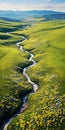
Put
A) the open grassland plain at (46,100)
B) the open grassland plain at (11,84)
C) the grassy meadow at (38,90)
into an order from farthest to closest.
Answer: the open grassland plain at (11,84) < the grassy meadow at (38,90) < the open grassland plain at (46,100)

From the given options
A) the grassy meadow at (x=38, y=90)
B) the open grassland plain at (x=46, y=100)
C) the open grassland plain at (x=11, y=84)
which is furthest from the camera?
the open grassland plain at (x=11, y=84)

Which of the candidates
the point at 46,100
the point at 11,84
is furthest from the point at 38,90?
the point at 46,100

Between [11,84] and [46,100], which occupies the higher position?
[46,100]

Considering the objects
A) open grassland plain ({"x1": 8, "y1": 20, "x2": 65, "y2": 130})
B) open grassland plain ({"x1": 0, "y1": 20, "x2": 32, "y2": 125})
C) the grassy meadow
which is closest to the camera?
open grassland plain ({"x1": 8, "y1": 20, "x2": 65, "y2": 130})

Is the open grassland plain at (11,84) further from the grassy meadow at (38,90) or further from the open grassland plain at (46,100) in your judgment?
the open grassland plain at (46,100)

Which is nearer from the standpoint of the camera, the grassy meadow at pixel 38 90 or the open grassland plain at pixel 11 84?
the grassy meadow at pixel 38 90

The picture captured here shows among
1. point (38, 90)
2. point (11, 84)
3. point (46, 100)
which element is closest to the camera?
point (46, 100)

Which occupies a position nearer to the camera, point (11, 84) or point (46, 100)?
point (46, 100)

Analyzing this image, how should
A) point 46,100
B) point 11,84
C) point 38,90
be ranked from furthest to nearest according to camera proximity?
point 11,84
point 38,90
point 46,100

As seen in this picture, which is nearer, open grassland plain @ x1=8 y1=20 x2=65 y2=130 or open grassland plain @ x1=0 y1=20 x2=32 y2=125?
open grassland plain @ x1=8 y1=20 x2=65 y2=130

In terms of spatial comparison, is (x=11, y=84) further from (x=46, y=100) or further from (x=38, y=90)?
(x=46, y=100)

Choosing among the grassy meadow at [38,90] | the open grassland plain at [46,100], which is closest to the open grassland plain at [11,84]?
the grassy meadow at [38,90]

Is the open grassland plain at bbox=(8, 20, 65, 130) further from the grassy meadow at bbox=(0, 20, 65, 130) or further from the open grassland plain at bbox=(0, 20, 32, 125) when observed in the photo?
the open grassland plain at bbox=(0, 20, 32, 125)

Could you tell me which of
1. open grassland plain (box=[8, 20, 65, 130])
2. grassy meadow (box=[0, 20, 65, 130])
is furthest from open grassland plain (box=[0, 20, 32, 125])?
open grassland plain (box=[8, 20, 65, 130])
